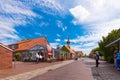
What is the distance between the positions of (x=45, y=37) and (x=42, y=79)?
5092 centimetres

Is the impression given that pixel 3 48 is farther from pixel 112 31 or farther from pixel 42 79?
pixel 112 31

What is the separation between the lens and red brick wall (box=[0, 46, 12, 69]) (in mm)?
24261

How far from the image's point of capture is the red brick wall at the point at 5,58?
2426 centimetres

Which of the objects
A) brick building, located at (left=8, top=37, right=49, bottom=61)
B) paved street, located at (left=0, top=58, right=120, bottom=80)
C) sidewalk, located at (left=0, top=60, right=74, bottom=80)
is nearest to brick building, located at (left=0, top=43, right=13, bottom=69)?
sidewalk, located at (left=0, top=60, right=74, bottom=80)

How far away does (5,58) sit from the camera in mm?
24859

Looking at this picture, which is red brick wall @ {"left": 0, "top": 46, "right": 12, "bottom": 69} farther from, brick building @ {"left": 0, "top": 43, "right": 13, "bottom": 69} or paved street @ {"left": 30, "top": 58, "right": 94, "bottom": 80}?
paved street @ {"left": 30, "top": 58, "right": 94, "bottom": 80}

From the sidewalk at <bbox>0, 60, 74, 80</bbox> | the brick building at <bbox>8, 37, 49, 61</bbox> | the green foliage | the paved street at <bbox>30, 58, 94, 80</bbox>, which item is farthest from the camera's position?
the brick building at <bbox>8, 37, 49, 61</bbox>

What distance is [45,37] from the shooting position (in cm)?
6494

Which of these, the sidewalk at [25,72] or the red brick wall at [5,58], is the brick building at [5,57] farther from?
the sidewalk at [25,72]

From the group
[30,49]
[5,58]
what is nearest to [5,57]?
[5,58]

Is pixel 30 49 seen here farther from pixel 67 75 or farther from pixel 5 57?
pixel 67 75

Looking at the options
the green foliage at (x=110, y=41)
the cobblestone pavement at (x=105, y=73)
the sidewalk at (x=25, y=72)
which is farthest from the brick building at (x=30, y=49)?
the cobblestone pavement at (x=105, y=73)

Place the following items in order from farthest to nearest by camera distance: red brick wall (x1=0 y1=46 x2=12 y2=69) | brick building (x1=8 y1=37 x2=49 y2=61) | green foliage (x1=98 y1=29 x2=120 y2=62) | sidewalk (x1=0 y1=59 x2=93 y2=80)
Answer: brick building (x1=8 y1=37 x2=49 y2=61), green foliage (x1=98 y1=29 x2=120 y2=62), red brick wall (x1=0 y1=46 x2=12 y2=69), sidewalk (x1=0 y1=59 x2=93 y2=80)

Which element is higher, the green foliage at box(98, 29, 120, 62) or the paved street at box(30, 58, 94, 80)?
the green foliage at box(98, 29, 120, 62)
